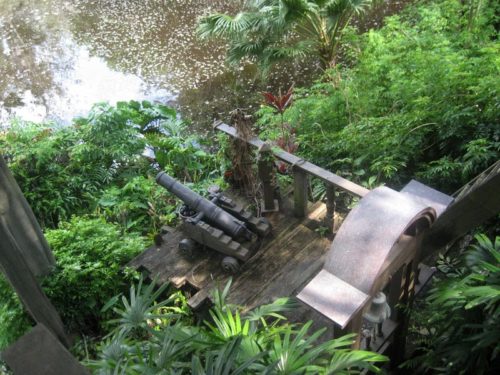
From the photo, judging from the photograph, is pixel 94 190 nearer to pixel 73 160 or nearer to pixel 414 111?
pixel 73 160

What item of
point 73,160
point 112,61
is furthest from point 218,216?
point 112,61

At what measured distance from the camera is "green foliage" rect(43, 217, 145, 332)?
4.14 m

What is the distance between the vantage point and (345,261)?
2094mm

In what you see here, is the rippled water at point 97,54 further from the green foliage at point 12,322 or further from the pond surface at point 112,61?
the green foliage at point 12,322

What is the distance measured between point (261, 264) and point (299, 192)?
80 cm

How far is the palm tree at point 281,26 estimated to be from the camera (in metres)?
6.80

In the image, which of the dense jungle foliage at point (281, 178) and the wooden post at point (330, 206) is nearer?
the dense jungle foliage at point (281, 178)

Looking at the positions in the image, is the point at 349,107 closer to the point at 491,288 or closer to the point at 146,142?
the point at 146,142

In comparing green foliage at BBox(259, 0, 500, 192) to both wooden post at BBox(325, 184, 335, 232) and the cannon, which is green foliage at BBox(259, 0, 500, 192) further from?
the cannon

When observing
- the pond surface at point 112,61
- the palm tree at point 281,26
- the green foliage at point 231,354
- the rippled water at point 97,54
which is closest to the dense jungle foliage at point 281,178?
the green foliage at point 231,354

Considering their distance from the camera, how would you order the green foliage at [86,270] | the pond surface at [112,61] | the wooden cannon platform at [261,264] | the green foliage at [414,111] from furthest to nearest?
the pond surface at [112,61] → the green foliage at [414,111] → the green foliage at [86,270] → the wooden cannon platform at [261,264]

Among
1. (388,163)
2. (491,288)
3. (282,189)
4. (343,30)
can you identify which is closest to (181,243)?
(282,189)

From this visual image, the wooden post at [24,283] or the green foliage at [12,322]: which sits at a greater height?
the wooden post at [24,283]

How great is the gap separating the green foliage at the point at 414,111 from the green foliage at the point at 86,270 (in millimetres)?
2718
